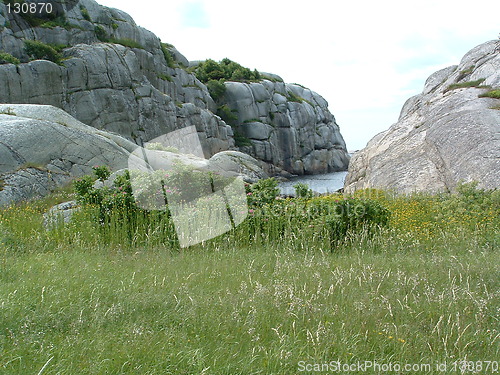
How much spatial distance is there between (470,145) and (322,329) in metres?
12.2

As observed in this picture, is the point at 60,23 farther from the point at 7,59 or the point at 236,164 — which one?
the point at 236,164

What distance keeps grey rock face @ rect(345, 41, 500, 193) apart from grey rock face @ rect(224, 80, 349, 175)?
39.0 metres

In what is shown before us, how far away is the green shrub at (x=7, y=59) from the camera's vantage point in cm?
3156

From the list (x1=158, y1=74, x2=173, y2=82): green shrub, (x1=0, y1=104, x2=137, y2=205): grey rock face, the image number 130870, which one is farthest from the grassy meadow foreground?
(x1=158, y1=74, x2=173, y2=82): green shrub

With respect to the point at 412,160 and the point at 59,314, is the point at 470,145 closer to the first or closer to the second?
the point at 412,160

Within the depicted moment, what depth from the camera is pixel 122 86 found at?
39.0 meters

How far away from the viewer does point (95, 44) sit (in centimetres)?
3847

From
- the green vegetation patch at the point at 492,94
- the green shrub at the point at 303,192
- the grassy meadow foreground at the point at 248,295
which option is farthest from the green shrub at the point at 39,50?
the green vegetation patch at the point at 492,94

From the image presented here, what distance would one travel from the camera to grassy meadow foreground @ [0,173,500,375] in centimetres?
323

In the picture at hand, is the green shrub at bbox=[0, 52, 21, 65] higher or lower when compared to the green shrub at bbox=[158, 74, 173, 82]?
lower

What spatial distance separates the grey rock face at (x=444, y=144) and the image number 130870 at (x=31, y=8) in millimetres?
33490

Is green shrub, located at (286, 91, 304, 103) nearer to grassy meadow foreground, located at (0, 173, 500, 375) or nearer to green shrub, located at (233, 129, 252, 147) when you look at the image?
green shrub, located at (233, 129, 252, 147)

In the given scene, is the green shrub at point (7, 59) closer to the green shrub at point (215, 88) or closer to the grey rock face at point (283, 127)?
the green shrub at point (215, 88)

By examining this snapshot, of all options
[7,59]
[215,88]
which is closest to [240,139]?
[215,88]
